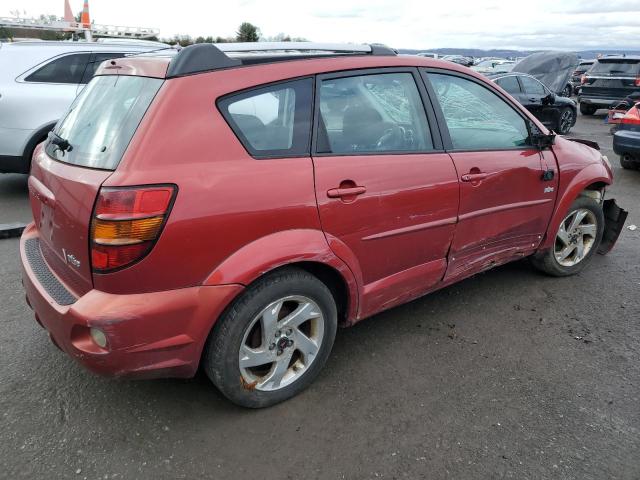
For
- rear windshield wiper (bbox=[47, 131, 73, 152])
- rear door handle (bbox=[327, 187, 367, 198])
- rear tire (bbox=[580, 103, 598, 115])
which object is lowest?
rear tire (bbox=[580, 103, 598, 115])

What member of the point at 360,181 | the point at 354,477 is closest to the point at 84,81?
the point at 360,181

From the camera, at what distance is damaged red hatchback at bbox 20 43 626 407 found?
212 cm

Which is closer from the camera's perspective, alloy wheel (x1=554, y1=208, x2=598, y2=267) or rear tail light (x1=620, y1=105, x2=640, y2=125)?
alloy wheel (x1=554, y1=208, x2=598, y2=267)

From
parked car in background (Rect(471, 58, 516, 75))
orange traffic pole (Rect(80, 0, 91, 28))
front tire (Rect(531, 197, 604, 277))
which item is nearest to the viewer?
front tire (Rect(531, 197, 604, 277))

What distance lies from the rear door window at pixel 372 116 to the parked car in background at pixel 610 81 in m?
15.7

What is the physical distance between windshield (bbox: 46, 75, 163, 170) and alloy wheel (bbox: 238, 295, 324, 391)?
982mm

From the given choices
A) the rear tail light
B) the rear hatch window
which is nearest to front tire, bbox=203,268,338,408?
the rear tail light

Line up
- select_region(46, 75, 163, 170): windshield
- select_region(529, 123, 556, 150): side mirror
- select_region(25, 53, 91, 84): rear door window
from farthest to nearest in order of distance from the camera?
select_region(25, 53, 91, 84): rear door window, select_region(529, 123, 556, 150): side mirror, select_region(46, 75, 163, 170): windshield

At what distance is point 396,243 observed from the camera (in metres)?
2.86

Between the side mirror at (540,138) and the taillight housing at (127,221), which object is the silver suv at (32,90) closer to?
the side mirror at (540,138)

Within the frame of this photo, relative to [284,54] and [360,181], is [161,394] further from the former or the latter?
[284,54]

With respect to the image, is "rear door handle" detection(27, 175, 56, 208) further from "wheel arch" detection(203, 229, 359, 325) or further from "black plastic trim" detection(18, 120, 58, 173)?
"black plastic trim" detection(18, 120, 58, 173)

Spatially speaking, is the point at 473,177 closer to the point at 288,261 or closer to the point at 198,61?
the point at 288,261

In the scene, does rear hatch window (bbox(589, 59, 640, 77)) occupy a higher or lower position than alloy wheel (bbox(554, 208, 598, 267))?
higher
